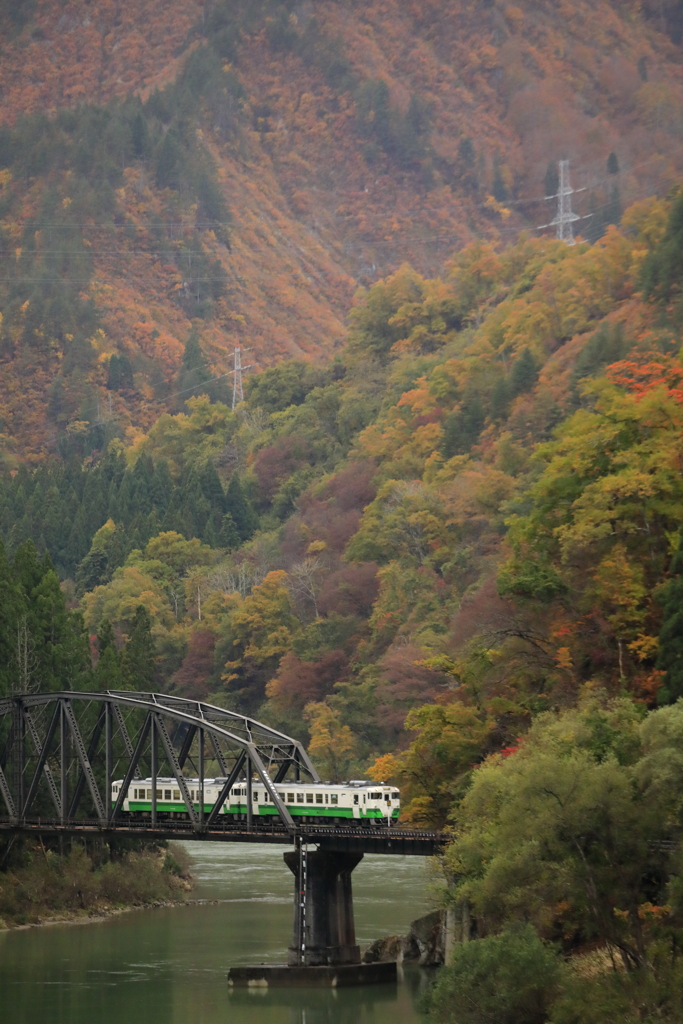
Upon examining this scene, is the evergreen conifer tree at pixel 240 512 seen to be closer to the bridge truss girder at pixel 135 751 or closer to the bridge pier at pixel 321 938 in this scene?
the bridge truss girder at pixel 135 751

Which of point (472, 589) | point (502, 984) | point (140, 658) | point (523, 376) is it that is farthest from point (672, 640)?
point (523, 376)

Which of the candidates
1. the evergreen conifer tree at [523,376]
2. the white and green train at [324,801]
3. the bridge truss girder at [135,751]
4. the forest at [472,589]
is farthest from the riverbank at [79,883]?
the evergreen conifer tree at [523,376]

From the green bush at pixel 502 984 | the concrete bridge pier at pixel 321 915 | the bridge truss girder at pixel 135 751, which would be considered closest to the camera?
the green bush at pixel 502 984

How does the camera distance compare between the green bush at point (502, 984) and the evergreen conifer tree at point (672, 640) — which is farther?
the evergreen conifer tree at point (672, 640)

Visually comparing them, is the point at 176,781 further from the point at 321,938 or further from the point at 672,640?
the point at 672,640

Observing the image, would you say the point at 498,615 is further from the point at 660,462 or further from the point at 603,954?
the point at 603,954

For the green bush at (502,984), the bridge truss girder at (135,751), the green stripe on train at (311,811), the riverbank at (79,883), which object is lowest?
the green bush at (502,984)

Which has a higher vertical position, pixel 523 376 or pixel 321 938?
pixel 523 376

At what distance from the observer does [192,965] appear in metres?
69.1

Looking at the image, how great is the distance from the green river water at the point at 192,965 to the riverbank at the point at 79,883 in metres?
1.48

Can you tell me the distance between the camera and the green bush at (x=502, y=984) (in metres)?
47.9

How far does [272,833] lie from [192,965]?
5.99 m

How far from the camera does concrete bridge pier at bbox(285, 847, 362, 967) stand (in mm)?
65000

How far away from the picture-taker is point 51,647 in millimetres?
90938
